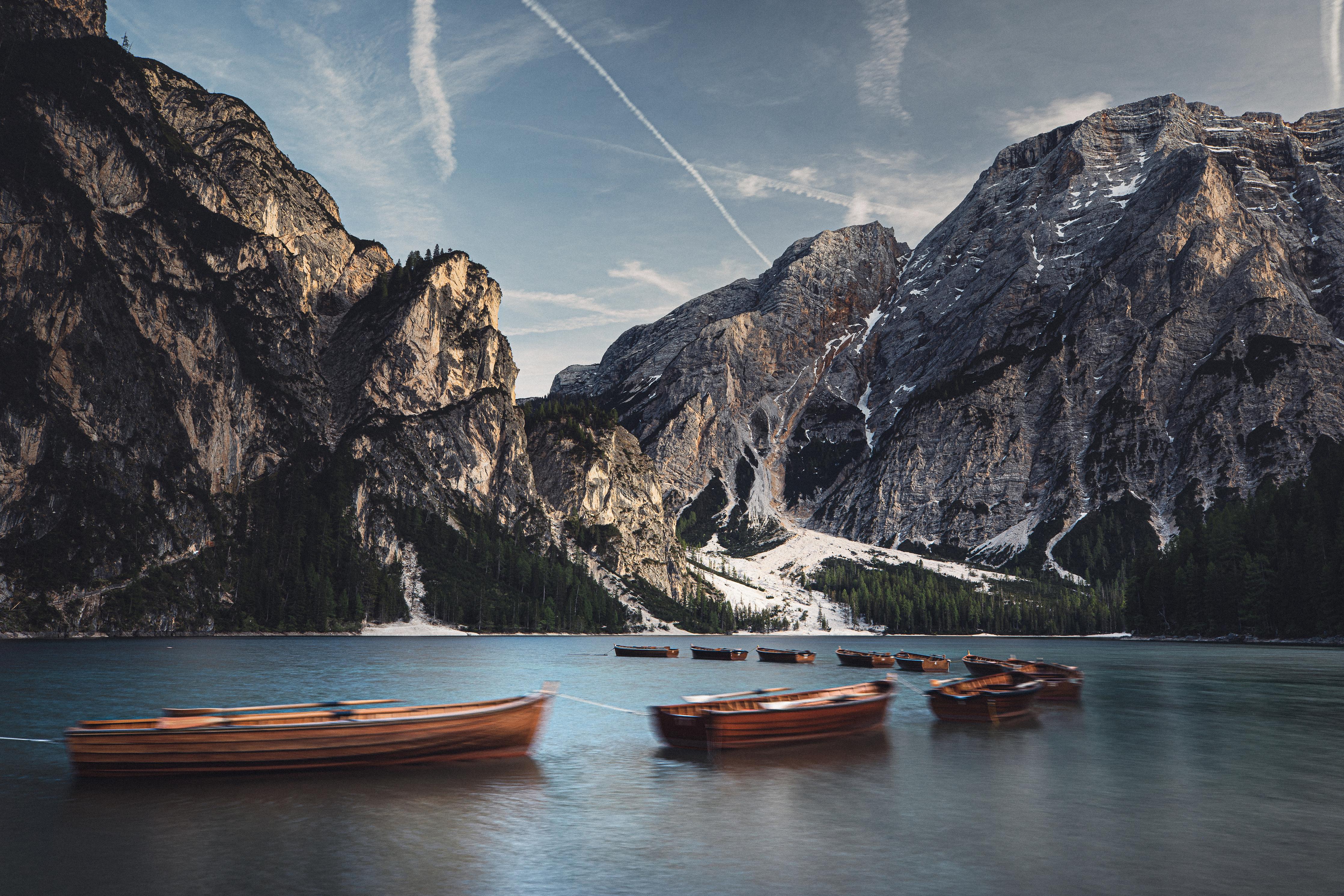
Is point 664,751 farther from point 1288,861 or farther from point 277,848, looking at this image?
point 1288,861

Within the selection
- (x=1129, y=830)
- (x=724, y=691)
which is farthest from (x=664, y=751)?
(x=724, y=691)

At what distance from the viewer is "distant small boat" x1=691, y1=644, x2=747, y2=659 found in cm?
16050

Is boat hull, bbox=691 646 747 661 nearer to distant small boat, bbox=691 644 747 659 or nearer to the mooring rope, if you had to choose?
distant small boat, bbox=691 644 747 659

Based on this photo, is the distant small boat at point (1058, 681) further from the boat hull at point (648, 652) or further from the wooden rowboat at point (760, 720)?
the boat hull at point (648, 652)

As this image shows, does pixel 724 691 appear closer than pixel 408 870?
No

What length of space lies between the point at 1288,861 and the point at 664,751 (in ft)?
94.7

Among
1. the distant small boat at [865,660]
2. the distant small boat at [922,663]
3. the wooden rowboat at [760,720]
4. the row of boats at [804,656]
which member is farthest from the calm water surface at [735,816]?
the distant small boat at [865,660]

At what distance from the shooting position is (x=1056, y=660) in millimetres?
146125

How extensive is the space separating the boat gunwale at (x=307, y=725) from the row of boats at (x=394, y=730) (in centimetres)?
4

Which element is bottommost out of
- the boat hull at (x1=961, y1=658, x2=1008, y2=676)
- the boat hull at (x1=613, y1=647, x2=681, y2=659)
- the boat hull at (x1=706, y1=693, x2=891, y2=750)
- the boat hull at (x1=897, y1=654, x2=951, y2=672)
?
the boat hull at (x1=613, y1=647, x2=681, y2=659)

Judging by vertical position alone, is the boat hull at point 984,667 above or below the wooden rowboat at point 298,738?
below

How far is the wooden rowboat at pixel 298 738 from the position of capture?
3456cm

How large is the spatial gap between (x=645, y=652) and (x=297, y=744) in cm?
13882

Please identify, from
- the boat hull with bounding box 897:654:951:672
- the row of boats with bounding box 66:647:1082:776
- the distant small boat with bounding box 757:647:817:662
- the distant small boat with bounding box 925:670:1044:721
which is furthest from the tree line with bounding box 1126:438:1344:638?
the row of boats with bounding box 66:647:1082:776
